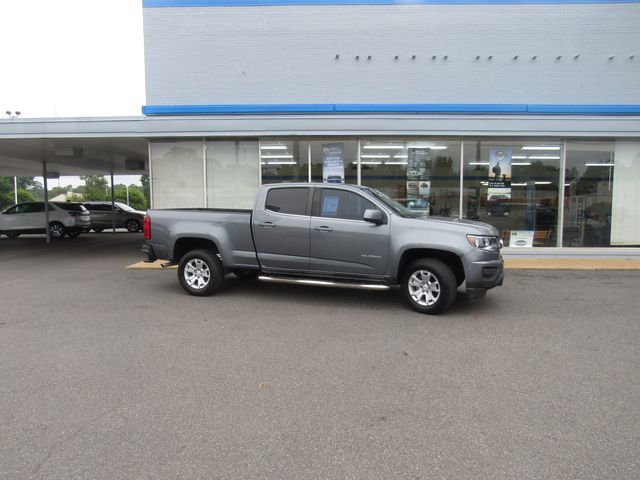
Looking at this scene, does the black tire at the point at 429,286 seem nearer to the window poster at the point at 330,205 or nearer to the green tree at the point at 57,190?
the window poster at the point at 330,205

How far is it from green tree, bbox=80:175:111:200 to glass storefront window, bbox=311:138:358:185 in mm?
58788

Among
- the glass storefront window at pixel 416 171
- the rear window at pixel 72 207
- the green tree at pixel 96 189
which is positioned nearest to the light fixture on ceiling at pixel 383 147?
the glass storefront window at pixel 416 171

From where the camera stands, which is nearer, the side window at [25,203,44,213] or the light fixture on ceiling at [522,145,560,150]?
the light fixture on ceiling at [522,145,560,150]

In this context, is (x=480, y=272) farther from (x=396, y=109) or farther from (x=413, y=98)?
(x=413, y=98)

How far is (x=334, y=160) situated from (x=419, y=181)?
98.8 inches

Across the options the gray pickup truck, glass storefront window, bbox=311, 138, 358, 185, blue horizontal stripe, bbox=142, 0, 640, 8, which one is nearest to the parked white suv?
blue horizontal stripe, bbox=142, 0, 640, 8

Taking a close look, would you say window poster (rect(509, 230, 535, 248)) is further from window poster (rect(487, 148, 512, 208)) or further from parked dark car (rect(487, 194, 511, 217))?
window poster (rect(487, 148, 512, 208))

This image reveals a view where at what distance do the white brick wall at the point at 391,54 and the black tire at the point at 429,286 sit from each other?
25.6 feet

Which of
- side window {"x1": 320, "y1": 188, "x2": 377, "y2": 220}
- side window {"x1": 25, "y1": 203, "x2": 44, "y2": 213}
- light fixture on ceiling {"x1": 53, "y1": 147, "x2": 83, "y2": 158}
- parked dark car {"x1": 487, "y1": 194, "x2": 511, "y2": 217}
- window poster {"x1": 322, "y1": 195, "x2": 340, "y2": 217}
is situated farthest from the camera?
side window {"x1": 25, "y1": 203, "x2": 44, "y2": 213}

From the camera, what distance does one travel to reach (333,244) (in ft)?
21.9

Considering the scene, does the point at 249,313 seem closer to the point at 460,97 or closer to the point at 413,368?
the point at 413,368

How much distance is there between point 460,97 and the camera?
12602 millimetres

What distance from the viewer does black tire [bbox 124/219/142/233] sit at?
2502cm

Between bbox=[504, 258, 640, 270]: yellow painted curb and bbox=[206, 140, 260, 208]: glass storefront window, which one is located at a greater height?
bbox=[206, 140, 260, 208]: glass storefront window
